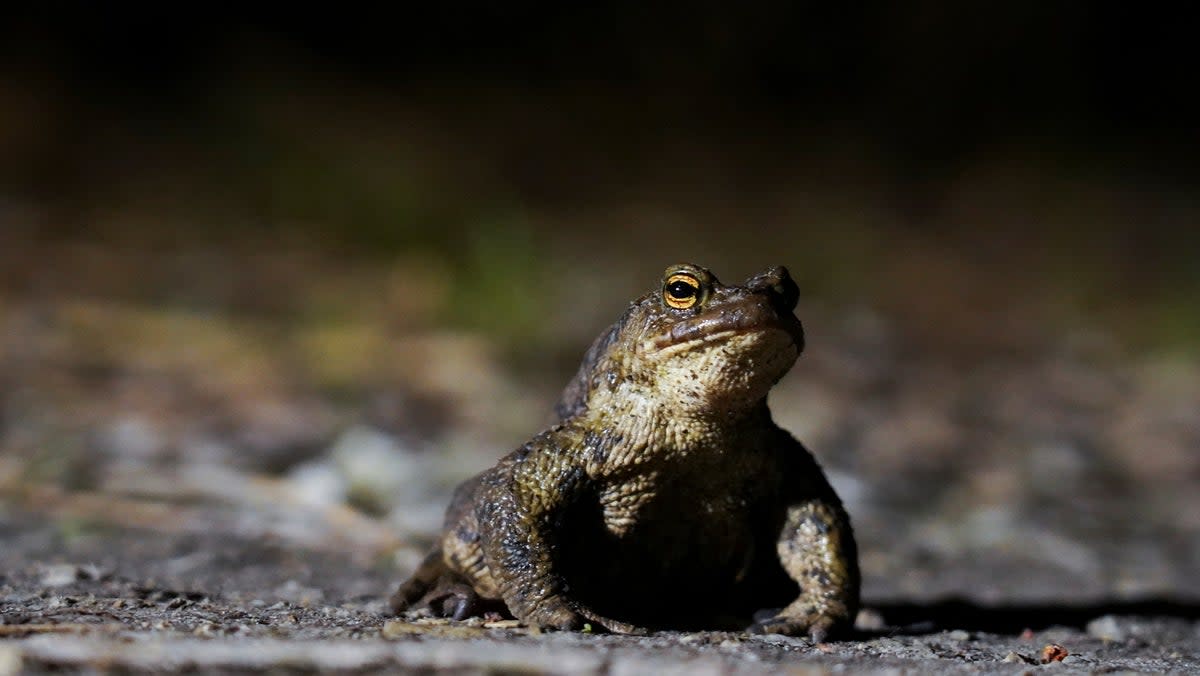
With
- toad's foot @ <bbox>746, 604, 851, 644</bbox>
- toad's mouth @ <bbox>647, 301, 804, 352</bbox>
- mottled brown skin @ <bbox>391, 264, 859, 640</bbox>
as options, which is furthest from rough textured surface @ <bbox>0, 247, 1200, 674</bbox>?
toad's mouth @ <bbox>647, 301, 804, 352</bbox>

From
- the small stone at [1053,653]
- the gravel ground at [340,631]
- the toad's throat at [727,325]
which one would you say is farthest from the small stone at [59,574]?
the small stone at [1053,653]

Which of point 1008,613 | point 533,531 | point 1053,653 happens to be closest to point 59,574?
point 533,531

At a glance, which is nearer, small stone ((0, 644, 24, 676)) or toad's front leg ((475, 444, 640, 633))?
small stone ((0, 644, 24, 676))

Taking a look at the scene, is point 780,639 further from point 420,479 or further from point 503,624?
point 420,479

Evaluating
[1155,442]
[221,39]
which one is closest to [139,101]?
[221,39]

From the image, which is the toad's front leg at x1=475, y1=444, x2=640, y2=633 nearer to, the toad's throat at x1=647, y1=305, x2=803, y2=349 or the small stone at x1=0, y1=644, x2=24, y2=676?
the toad's throat at x1=647, y1=305, x2=803, y2=349

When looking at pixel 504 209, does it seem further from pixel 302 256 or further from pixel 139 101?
pixel 139 101
